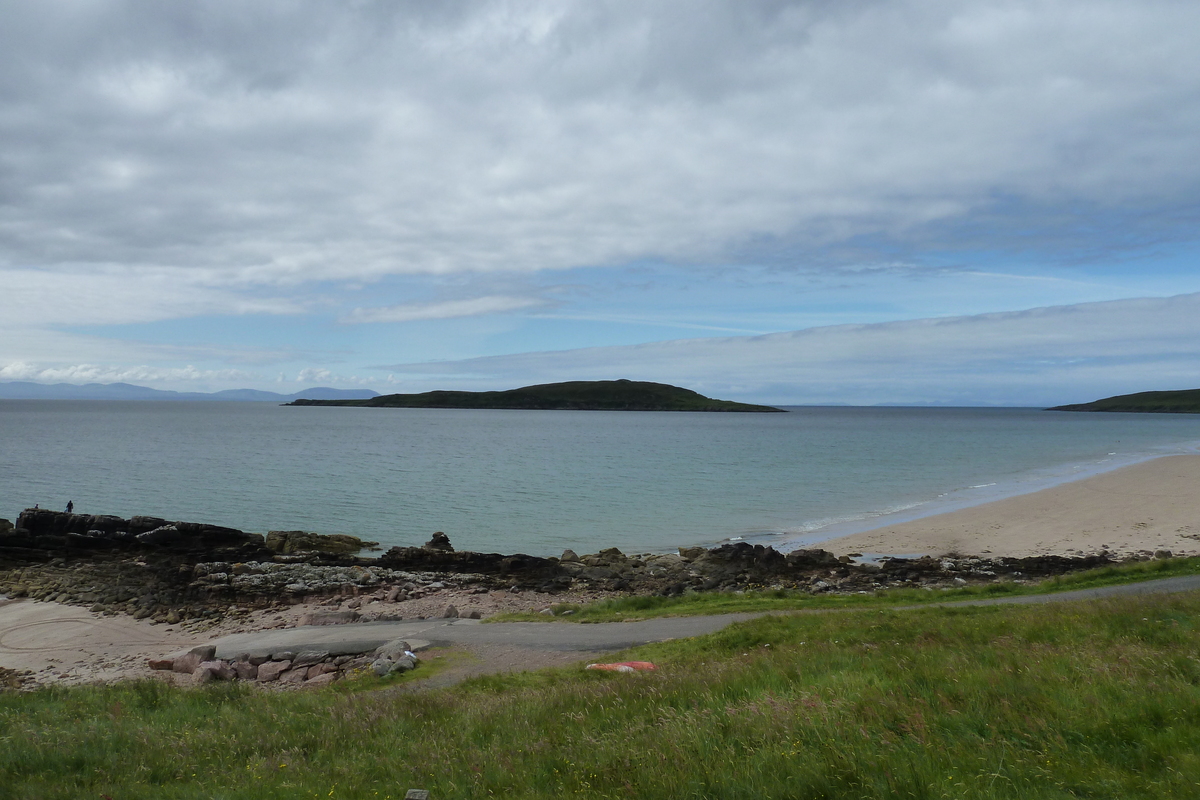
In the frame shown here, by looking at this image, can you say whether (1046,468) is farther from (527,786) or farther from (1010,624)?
(527,786)

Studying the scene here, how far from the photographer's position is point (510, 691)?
37.6 feet

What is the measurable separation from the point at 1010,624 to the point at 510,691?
907cm

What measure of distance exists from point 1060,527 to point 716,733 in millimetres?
40259

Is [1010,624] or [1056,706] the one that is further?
[1010,624]

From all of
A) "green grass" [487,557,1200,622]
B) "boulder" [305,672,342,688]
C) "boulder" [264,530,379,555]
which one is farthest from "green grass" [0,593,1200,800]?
"boulder" [264,530,379,555]

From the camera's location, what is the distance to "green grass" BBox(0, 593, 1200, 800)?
551 centimetres

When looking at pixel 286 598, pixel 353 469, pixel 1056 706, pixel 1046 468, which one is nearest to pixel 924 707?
pixel 1056 706

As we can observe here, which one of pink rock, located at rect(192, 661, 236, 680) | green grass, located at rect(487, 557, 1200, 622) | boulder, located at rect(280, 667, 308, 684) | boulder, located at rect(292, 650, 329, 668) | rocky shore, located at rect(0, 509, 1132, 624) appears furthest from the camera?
rocky shore, located at rect(0, 509, 1132, 624)

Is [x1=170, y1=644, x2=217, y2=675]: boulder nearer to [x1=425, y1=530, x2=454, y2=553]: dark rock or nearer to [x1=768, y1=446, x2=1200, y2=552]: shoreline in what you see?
[x1=425, y1=530, x2=454, y2=553]: dark rock

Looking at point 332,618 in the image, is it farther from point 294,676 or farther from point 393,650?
point 393,650

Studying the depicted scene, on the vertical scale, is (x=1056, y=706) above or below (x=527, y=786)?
above

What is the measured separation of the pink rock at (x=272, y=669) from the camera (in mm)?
16770

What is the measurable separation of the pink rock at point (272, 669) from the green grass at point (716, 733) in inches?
215

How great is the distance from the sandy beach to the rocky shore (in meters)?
2.77
